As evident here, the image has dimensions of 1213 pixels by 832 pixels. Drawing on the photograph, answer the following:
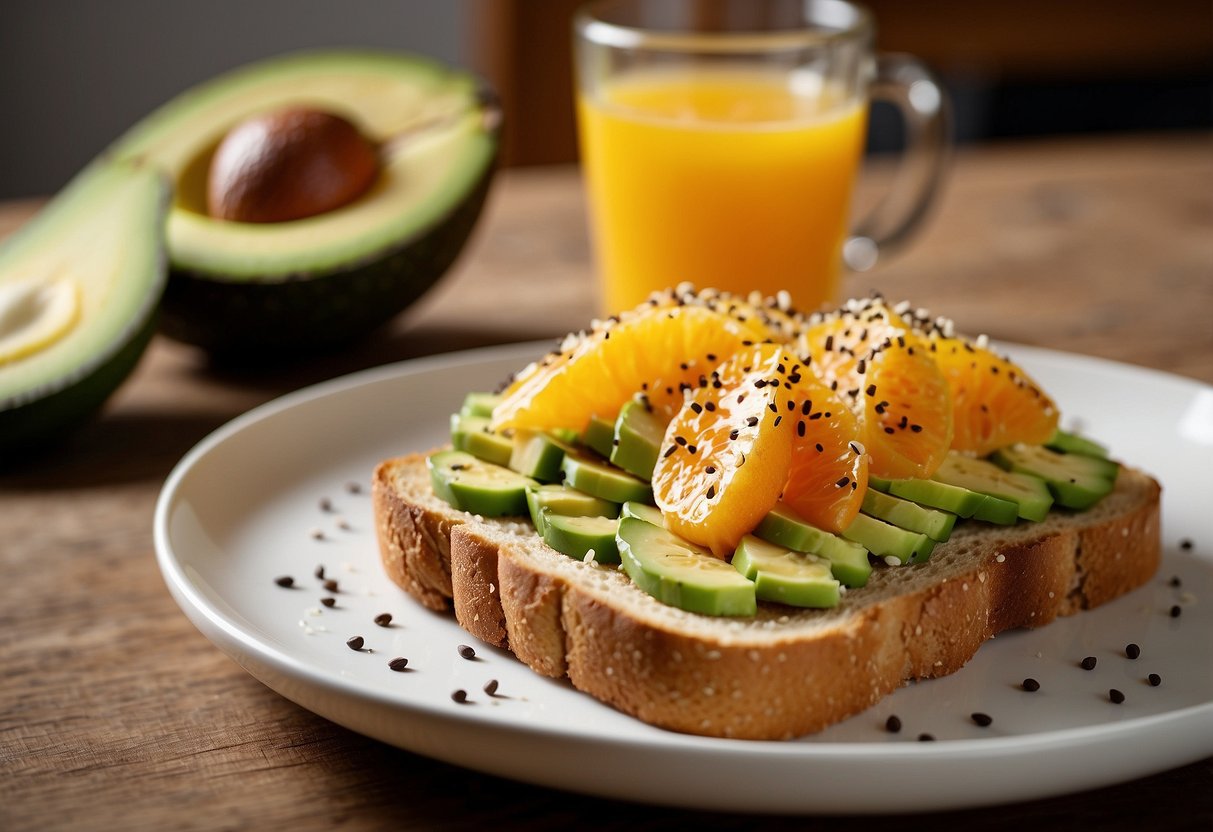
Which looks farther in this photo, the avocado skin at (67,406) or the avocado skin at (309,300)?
the avocado skin at (309,300)

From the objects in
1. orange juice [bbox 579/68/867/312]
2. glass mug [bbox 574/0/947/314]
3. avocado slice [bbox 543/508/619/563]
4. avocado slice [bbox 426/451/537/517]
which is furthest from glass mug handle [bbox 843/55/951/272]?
avocado slice [bbox 543/508/619/563]

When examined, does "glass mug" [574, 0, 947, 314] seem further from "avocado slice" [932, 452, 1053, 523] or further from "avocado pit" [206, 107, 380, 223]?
"avocado slice" [932, 452, 1053, 523]

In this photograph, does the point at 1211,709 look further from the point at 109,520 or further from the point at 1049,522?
the point at 109,520

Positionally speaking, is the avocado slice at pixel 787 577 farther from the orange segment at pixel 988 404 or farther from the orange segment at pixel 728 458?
the orange segment at pixel 988 404

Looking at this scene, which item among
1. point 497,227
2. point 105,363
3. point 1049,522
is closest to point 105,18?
point 497,227

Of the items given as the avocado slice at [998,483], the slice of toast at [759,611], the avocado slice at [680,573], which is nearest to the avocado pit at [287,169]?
the slice of toast at [759,611]

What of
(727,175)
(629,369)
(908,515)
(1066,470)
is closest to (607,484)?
(629,369)

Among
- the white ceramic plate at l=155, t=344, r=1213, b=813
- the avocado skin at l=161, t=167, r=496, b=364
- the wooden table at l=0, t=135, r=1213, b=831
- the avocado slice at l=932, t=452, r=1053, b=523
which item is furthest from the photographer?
the avocado skin at l=161, t=167, r=496, b=364
